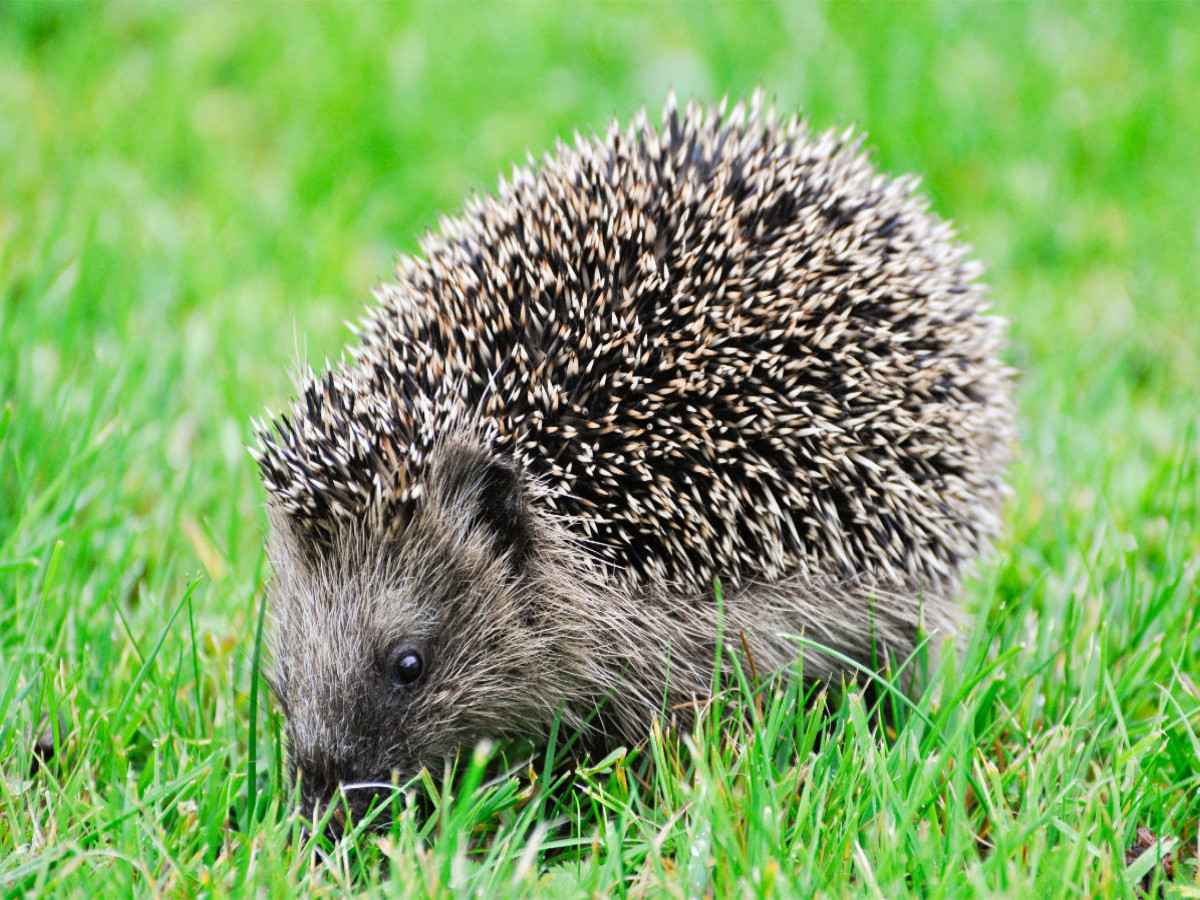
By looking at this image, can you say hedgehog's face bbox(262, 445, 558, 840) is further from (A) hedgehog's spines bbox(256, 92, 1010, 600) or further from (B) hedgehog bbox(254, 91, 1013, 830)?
(A) hedgehog's spines bbox(256, 92, 1010, 600)

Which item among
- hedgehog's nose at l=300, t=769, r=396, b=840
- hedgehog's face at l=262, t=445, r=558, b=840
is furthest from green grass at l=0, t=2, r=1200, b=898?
hedgehog's face at l=262, t=445, r=558, b=840

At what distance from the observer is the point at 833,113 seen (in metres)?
7.43

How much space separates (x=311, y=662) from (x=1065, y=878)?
2.16 m

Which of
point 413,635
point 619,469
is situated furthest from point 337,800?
point 619,469

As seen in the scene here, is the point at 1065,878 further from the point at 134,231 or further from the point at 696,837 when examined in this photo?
the point at 134,231

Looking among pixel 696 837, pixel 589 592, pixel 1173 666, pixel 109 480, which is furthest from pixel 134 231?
pixel 1173 666

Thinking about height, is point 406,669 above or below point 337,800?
above

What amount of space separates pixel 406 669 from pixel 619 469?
0.91 metres

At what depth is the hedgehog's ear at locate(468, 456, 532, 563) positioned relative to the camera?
3.69 meters

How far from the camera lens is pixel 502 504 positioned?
12.4ft

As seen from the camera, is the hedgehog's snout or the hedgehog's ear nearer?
the hedgehog's snout

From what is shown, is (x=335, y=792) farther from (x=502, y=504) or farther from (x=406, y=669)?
(x=502, y=504)

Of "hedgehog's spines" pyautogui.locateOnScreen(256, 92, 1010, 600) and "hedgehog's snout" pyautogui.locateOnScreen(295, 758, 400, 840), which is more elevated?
"hedgehog's spines" pyautogui.locateOnScreen(256, 92, 1010, 600)

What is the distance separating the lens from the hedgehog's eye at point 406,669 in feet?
11.9
